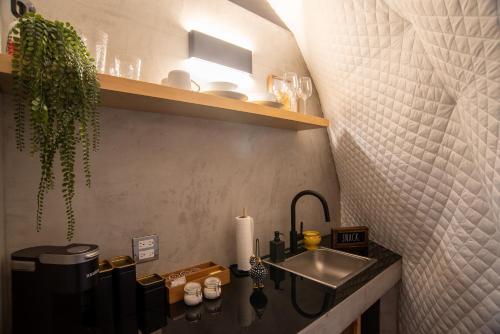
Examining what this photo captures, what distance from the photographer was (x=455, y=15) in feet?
2.85

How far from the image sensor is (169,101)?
37.7 inches

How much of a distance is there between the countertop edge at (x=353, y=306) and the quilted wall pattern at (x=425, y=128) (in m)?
0.26

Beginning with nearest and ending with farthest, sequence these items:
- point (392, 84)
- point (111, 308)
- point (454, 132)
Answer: point (111, 308) < point (454, 132) < point (392, 84)

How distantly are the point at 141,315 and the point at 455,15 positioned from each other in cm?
149

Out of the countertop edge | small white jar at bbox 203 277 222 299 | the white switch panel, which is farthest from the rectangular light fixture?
the countertop edge

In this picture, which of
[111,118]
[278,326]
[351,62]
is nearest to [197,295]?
[278,326]

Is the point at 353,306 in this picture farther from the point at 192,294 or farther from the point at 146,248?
the point at 146,248

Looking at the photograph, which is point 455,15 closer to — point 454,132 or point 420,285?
point 454,132

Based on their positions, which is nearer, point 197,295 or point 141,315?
point 141,315

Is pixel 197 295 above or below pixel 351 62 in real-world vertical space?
below

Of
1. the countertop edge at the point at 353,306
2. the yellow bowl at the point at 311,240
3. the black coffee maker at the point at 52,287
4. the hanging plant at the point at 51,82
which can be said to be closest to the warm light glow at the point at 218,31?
the hanging plant at the point at 51,82

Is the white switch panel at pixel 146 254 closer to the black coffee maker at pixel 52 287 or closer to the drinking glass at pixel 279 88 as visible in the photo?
the black coffee maker at pixel 52 287

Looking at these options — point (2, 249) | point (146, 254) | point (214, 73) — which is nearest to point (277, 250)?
point (146, 254)

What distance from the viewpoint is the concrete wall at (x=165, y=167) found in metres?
0.93
